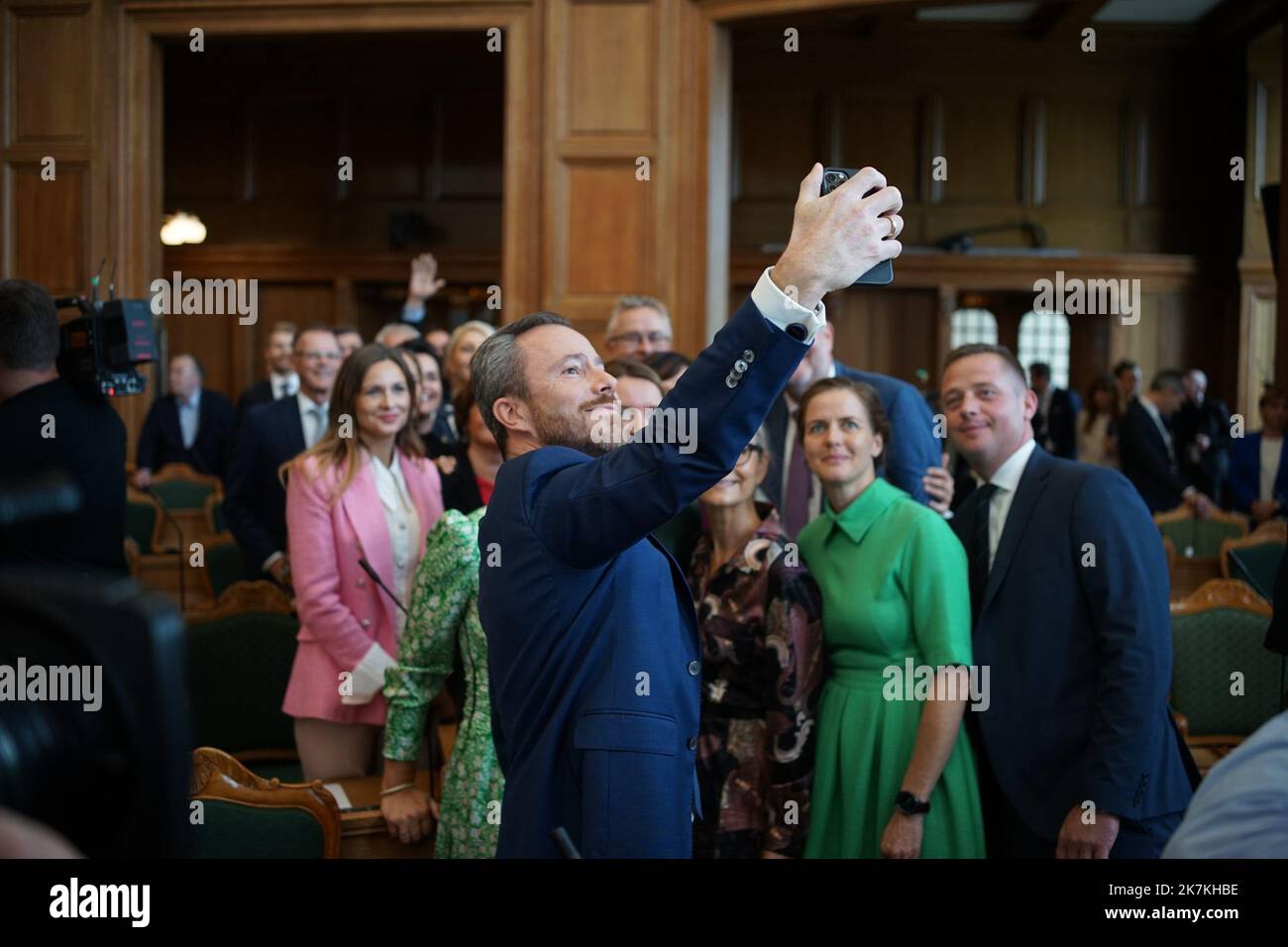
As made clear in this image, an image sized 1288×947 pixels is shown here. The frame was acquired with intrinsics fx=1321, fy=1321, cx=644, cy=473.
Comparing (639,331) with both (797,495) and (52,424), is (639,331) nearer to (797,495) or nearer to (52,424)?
(797,495)

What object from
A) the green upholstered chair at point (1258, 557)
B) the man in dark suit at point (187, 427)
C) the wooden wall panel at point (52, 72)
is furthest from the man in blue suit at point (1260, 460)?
the wooden wall panel at point (52, 72)

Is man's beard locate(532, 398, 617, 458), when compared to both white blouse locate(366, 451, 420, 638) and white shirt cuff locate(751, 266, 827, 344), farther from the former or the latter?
white blouse locate(366, 451, 420, 638)

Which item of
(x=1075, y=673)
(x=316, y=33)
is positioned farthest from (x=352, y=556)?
(x=316, y=33)

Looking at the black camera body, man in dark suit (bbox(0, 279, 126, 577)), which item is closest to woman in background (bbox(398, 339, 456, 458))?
the black camera body

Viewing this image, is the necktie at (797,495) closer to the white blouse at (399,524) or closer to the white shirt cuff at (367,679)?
the white blouse at (399,524)

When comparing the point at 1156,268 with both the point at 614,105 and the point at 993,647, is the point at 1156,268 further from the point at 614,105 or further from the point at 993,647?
the point at 993,647

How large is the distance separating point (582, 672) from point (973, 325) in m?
11.0

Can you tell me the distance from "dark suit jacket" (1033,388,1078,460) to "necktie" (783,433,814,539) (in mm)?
7008

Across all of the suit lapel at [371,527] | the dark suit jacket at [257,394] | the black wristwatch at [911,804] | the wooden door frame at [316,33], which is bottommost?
the black wristwatch at [911,804]

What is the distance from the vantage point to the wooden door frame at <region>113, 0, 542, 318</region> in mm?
7059

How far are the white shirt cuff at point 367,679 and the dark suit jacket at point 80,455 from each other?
58 centimetres

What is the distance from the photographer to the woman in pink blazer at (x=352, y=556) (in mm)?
3092

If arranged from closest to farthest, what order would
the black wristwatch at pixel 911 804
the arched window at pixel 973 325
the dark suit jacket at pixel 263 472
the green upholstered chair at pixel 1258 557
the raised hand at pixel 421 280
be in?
1. the black wristwatch at pixel 911 804
2. the dark suit jacket at pixel 263 472
3. the green upholstered chair at pixel 1258 557
4. the raised hand at pixel 421 280
5. the arched window at pixel 973 325

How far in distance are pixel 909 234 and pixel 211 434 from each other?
6661mm
